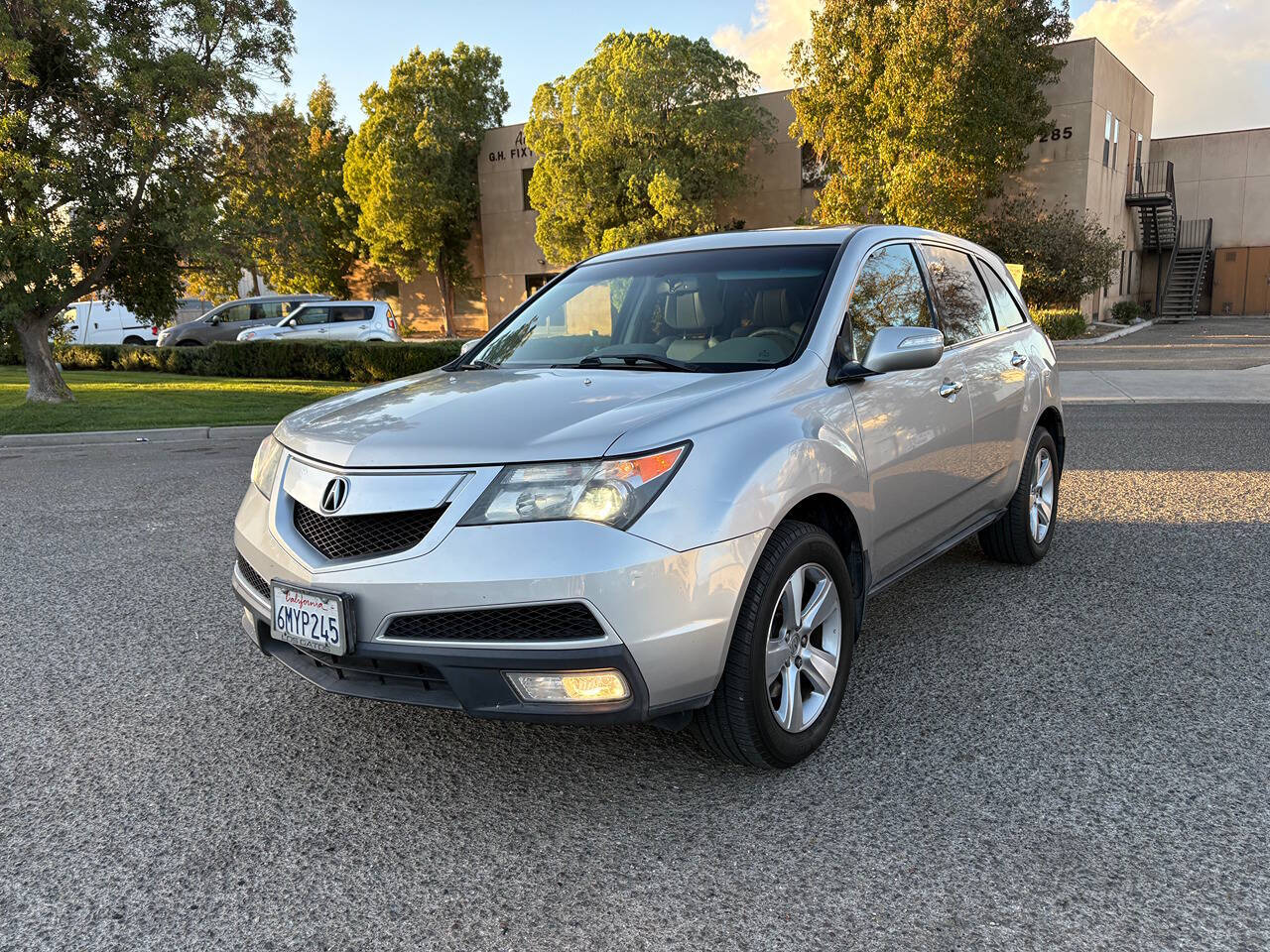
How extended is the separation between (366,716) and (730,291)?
86.7 inches

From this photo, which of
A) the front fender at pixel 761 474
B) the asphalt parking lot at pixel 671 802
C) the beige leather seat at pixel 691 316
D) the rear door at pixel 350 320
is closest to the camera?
the asphalt parking lot at pixel 671 802

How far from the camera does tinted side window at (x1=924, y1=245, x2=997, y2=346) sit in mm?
4559

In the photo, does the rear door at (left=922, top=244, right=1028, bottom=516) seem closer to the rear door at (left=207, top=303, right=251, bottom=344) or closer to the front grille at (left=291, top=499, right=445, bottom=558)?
the front grille at (left=291, top=499, right=445, bottom=558)

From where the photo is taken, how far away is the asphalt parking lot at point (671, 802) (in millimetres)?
2447

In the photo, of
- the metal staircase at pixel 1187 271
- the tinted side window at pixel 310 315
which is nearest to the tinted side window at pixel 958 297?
the tinted side window at pixel 310 315

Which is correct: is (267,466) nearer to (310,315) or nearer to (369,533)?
(369,533)

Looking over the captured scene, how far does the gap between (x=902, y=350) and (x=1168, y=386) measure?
12.6 metres

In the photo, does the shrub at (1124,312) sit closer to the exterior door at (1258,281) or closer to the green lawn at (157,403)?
the exterior door at (1258,281)

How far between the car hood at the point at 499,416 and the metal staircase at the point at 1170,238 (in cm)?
3642

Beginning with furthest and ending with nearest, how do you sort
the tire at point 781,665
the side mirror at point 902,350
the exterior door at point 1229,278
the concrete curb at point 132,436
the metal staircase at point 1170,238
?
the exterior door at point 1229,278
the metal staircase at point 1170,238
the concrete curb at point 132,436
the side mirror at point 902,350
the tire at point 781,665

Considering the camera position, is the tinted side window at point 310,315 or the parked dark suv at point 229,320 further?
the parked dark suv at point 229,320

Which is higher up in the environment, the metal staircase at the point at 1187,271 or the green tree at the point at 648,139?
the green tree at the point at 648,139

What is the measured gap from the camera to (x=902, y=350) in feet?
11.6

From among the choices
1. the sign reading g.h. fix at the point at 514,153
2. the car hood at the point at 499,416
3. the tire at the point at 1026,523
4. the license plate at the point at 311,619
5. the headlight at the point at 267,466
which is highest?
the sign reading g.h. fix at the point at 514,153
